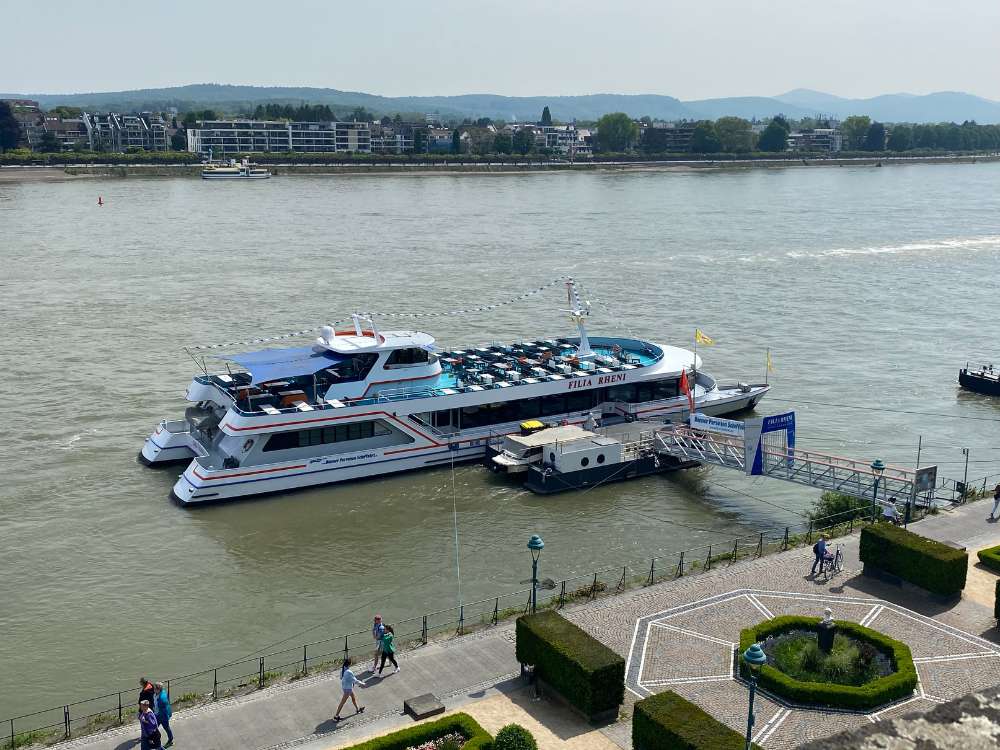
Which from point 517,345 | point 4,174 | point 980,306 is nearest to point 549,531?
point 517,345

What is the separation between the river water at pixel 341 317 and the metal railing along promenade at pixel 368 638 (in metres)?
0.84

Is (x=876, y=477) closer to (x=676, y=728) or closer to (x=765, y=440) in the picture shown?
(x=765, y=440)

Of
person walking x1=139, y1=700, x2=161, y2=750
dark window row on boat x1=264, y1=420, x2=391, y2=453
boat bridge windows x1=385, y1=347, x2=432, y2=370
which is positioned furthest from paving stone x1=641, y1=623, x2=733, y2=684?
boat bridge windows x1=385, y1=347, x2=432, y2=370

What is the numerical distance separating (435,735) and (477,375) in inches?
953

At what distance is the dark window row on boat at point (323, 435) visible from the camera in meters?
38.3

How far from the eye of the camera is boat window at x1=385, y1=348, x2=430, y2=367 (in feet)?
133

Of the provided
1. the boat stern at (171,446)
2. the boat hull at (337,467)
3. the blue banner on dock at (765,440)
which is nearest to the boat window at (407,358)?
the boat hull at (337,467)

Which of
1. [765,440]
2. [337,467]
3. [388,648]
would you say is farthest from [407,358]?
[388,648]

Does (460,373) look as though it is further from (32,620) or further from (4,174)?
(4,174)

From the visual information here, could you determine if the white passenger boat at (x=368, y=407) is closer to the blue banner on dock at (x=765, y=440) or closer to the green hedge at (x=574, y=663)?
the blue banner on dock at (x=765, y=440)

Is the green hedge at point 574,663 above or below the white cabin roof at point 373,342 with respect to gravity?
below

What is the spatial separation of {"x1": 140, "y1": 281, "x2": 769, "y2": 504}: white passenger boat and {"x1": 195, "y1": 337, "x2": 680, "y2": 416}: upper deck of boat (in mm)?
65

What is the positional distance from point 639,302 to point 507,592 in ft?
144

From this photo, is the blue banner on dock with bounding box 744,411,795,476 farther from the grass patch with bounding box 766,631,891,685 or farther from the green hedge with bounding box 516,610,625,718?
the green hedge with bounding box 516,610,625,718
